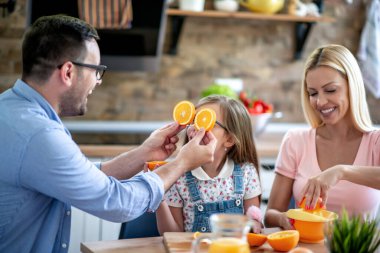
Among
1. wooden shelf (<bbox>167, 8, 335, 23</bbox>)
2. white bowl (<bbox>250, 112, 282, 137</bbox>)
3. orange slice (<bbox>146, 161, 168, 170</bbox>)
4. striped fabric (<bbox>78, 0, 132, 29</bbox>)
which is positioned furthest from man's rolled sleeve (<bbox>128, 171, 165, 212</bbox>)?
wooden shelf (<bbox>167, 8, 335, 23</bbox>)

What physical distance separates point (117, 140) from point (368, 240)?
256 cm

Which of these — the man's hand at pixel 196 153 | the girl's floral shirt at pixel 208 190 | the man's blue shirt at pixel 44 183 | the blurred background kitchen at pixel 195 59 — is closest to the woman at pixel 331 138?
the girl's floral shirt at pixel 208 190

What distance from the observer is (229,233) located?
1247mm

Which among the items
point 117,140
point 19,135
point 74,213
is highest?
point 19,135

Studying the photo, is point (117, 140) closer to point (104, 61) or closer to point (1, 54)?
point (104, 61)

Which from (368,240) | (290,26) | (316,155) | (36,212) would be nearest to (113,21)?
(290,26)

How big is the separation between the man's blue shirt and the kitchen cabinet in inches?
83.8

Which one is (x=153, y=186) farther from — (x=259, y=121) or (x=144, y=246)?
(x=259, y=121)

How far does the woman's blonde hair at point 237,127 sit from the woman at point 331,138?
15 centimetres

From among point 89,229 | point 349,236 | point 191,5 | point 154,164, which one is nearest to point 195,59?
point 191,5

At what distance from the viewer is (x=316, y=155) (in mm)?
2234

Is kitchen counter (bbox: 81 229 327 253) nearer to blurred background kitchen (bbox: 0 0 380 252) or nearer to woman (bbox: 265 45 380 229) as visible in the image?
woman (bbox: 265 45 380 229)

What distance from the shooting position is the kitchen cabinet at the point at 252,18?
3.73m

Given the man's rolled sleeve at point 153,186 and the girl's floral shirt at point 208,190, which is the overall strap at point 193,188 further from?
the man's rolled sleeve at point 153,186
